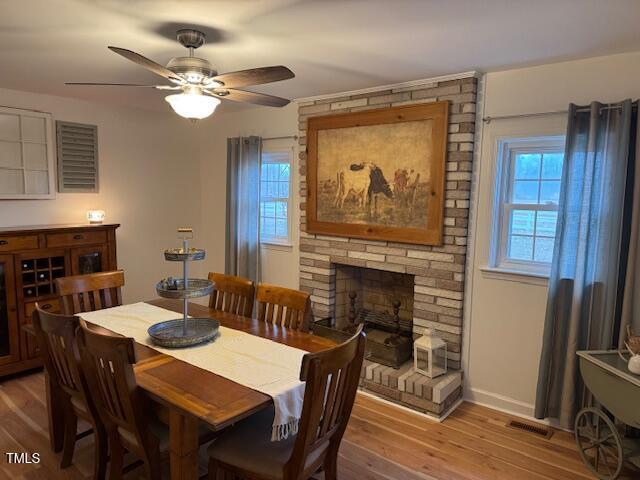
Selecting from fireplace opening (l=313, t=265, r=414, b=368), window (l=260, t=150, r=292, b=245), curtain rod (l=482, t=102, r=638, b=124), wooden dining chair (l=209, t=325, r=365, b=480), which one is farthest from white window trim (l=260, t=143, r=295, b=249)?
wooden dining chair (l=209, t=325, r=365, b=480)

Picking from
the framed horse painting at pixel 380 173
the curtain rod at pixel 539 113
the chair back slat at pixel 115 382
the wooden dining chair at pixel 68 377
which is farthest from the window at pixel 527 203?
the wooden dining chair at pixel 68 377

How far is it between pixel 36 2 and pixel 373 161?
241cm

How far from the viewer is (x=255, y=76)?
80.0 inches

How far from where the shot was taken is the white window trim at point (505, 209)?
2.99 metres

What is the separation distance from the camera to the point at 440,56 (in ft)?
8.85

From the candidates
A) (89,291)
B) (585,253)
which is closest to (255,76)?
(89,291)

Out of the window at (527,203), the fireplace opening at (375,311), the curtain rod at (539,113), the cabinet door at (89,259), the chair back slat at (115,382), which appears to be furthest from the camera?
the cabinet door at (89,259)

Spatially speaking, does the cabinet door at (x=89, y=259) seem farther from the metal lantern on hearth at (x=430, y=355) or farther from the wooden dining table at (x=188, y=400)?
the metal lantern on hearth at (x=430, y=355)

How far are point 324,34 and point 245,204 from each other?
243cm

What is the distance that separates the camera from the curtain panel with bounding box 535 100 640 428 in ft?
8.46

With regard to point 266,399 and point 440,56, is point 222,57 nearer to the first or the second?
point 440,56

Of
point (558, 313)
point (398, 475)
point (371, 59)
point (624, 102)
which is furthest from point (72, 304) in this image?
point (624, 102)

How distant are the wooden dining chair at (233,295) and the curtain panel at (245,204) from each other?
1.46 meters

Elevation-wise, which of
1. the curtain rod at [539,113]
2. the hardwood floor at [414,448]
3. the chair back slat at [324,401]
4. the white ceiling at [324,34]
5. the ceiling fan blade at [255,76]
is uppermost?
the white ceiling at [324,34]
